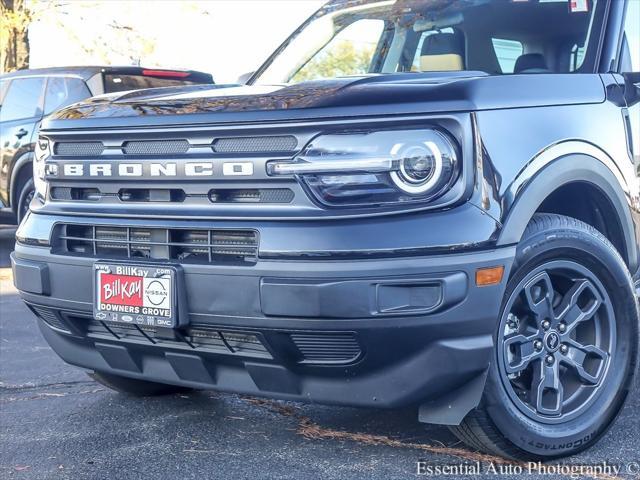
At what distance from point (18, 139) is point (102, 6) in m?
5.64

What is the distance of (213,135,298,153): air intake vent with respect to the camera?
2.76 m

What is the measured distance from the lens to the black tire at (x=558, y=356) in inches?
115

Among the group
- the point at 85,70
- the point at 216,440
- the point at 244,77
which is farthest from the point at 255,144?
the point at 85,70

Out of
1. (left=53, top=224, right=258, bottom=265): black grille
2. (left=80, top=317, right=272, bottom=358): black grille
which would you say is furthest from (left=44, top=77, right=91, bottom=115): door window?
(left=80, top=317, right=272, bottom=358): black grille

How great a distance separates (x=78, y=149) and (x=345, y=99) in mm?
1093

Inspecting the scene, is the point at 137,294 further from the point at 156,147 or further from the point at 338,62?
the point at 338,62

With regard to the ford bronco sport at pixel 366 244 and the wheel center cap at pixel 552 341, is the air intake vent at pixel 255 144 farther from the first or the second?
the wheel center cap at pixel 552 341

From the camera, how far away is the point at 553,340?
10.2ft

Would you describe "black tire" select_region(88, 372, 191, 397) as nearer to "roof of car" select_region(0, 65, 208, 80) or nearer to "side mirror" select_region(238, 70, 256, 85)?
"side mirror" select_region(238, 70, 256, 85)

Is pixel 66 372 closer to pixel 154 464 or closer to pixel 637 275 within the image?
pixel 154 464

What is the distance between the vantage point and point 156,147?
3002 millimetres

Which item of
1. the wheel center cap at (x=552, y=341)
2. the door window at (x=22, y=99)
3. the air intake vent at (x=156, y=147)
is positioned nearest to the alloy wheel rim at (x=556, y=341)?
the wheel center cap at (x=552, y=341)

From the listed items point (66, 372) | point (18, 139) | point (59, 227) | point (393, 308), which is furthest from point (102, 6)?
point (393, 308)

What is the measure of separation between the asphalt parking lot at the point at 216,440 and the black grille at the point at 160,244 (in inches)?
29.8
